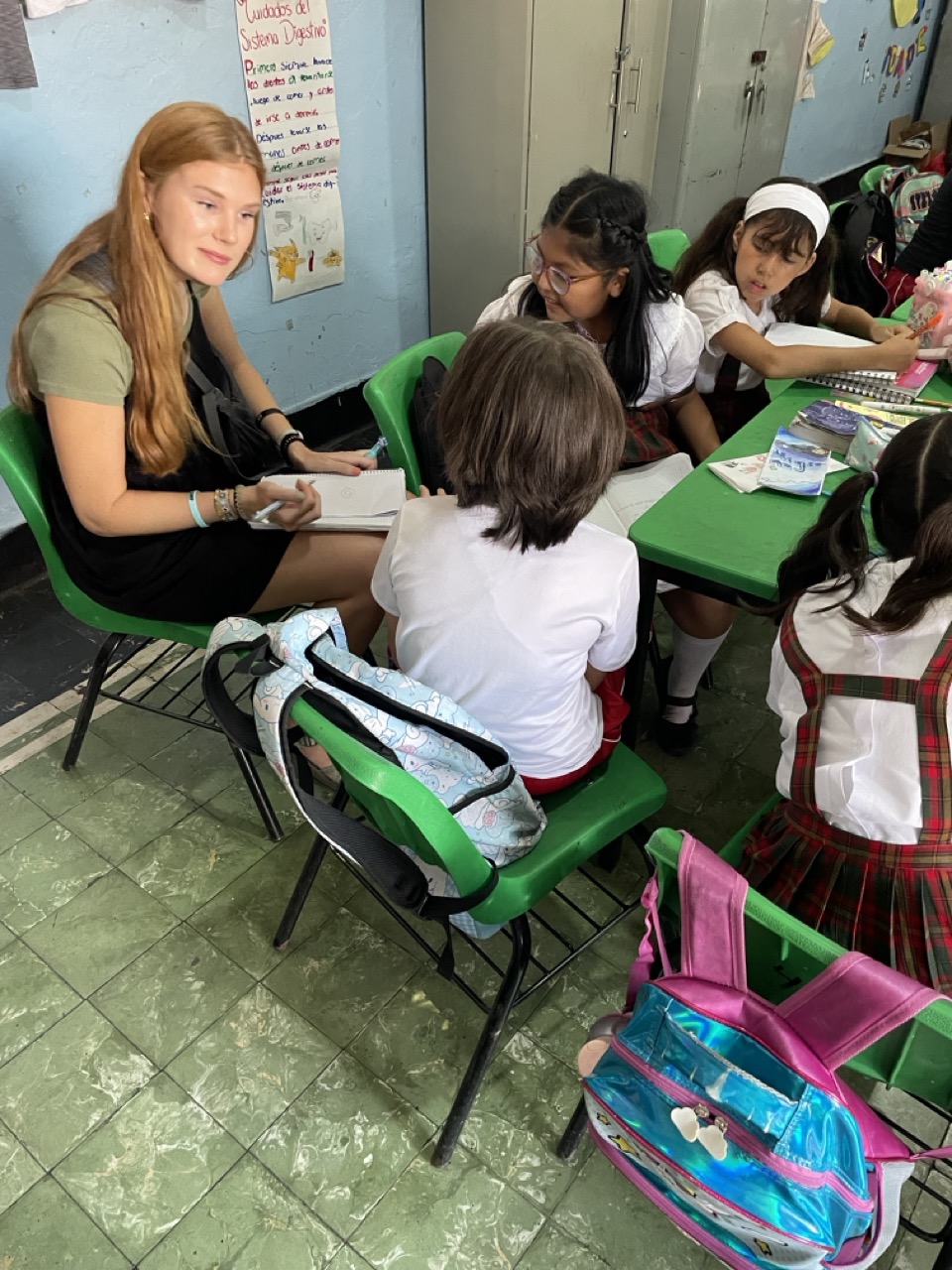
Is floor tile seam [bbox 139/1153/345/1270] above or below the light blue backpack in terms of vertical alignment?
below

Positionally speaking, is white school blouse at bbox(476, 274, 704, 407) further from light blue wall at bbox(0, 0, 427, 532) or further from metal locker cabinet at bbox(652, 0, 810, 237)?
metal locker cabinet at bbox(652, 0, 810, 237)

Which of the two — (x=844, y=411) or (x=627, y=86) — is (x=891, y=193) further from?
(x=844, y=411)

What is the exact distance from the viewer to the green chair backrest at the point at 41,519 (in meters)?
1.44

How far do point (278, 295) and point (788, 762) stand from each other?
86.1 inches

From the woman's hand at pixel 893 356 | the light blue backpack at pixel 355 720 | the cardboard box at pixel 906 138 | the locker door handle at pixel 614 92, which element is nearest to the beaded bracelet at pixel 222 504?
the light blue backpack at pixel 355 720

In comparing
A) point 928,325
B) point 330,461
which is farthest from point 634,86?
point 330,461

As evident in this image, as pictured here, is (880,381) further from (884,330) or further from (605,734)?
(605,734)

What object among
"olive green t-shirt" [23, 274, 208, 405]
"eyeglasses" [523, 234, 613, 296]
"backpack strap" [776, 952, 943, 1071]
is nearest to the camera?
"backpack strap" [776, 952, 943, 1071]

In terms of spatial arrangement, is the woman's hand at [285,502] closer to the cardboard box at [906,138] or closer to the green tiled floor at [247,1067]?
the green tiled floor at [247,1067]

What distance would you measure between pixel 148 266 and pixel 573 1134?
4.79 ft

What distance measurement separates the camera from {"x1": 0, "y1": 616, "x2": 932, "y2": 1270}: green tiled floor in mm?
1220

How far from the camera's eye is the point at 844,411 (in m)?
1.62

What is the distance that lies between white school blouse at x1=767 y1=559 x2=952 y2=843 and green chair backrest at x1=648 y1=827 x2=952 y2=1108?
0.21 m

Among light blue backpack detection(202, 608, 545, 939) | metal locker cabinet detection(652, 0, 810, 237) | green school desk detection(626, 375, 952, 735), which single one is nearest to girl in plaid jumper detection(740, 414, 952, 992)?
green school desk detection(626, 375, 952, 735)
